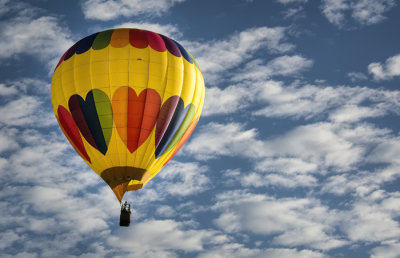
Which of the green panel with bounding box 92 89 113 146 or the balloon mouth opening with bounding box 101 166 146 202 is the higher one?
the green panel with bounding box 92 89 113 146

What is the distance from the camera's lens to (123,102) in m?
31.7

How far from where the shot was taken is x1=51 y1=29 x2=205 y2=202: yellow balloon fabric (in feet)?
104

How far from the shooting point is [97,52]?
32.6 metres

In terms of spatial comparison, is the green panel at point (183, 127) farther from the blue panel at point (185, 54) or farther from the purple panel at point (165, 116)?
the blue panel at point (185, 54)

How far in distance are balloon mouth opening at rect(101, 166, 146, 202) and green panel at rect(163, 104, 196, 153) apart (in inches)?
78.4

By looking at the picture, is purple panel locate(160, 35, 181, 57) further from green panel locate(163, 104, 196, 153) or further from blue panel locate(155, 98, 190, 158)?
green panel locate(163, 104, 196, 153)

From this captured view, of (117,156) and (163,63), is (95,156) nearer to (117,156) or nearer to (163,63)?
(117,156)

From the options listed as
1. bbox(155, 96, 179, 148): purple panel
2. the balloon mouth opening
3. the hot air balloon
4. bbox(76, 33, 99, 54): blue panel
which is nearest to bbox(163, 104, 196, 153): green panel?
the hot air balloon

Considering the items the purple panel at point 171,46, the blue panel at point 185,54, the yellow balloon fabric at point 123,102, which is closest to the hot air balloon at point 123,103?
the yellow balloon fabric at point 123,102

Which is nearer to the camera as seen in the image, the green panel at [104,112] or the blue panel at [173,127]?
the green panel at [104,112]

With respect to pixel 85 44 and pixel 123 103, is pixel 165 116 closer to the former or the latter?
pixel 123 103

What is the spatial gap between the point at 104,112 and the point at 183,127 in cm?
A: 411

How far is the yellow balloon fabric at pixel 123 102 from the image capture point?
31.8m

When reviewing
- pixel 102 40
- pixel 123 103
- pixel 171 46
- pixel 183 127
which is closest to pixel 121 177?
pixel 123 103
